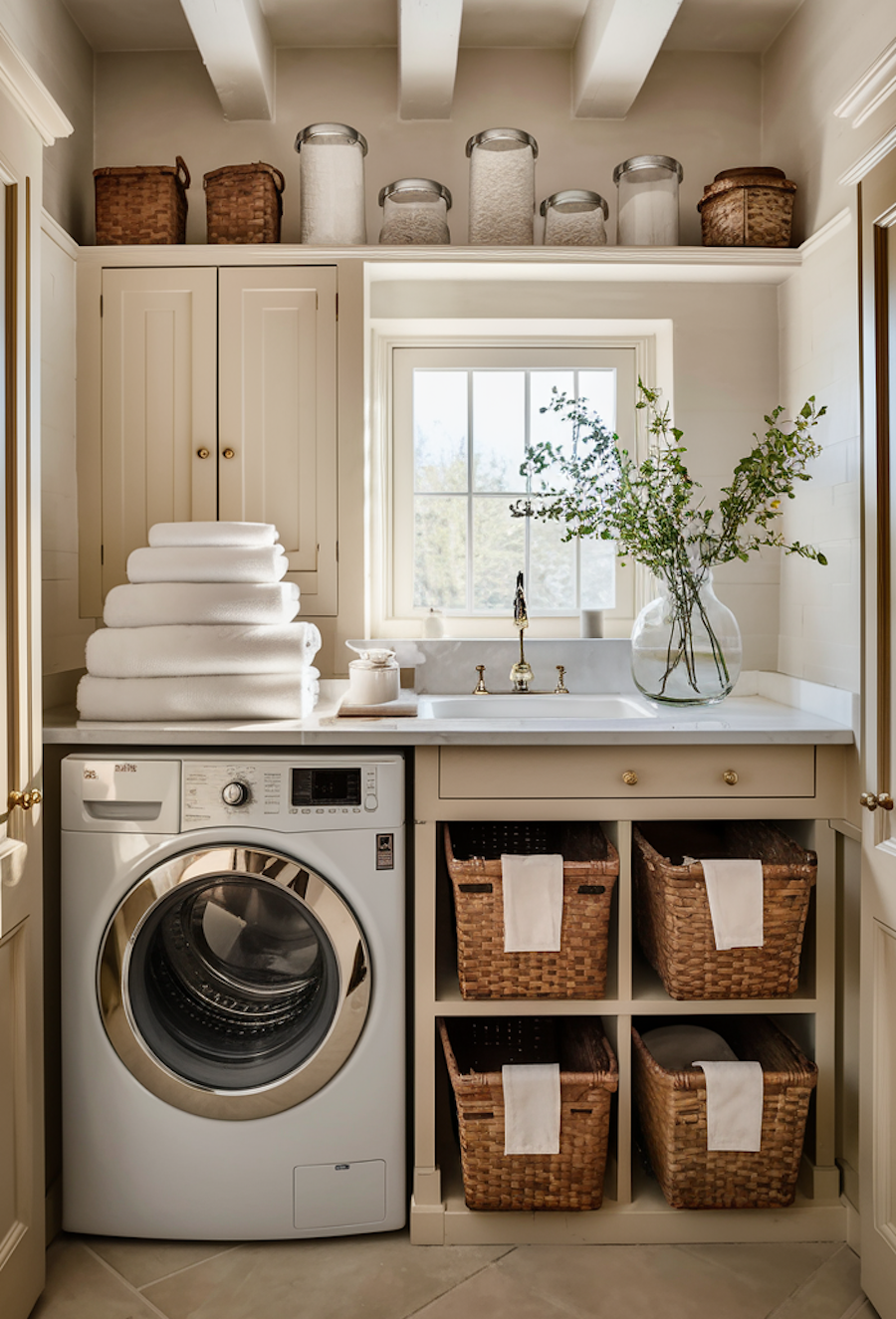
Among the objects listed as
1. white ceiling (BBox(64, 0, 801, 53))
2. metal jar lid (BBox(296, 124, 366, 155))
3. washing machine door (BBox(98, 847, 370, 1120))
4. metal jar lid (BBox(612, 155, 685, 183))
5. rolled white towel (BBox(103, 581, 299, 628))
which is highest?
white ceiling (BBox(64, 0, 801, 53))

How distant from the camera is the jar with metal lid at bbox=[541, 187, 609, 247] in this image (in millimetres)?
2297

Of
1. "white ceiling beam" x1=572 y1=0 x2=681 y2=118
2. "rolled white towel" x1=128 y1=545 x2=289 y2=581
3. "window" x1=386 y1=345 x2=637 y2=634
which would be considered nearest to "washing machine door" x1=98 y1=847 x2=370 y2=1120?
"rolled white towel" x1=128 y1=545 x2=289 y2=581

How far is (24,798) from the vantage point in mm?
1525

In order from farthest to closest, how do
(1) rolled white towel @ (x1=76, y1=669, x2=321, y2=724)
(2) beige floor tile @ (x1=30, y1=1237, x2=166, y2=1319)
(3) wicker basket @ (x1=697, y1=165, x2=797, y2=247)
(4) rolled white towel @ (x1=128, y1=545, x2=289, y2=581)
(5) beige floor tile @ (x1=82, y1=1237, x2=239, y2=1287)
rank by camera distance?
(3) wicker basket @ (x1=697, y1=165, x2=797, y2=247)
(4) rolled white towel @ (x1=128, y1=545, x2=289, y2=581)
(1) rolled white towel @ (x1=76, y1=669, x2=321, y2=724)
(5) beige floor tile @ (x1=82, y1=1237, x2=239, y2=1287)
(2) beige floor tile @ (x1=30, y1=1237, x2=166, y2=1319)

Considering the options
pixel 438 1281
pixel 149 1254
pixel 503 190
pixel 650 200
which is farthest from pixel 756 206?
pixel 149 1254

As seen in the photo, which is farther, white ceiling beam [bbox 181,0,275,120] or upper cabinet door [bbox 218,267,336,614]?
upper cabinet door [bbox 218,267,336,614]

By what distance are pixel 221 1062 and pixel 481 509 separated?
1615 mm

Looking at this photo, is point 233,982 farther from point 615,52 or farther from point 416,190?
point 615,52

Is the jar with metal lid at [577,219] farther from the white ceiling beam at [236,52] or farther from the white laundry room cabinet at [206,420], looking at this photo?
the white ceiling beam at [236,52]

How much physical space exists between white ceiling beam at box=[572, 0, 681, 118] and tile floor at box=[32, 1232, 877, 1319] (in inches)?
Answer: 105

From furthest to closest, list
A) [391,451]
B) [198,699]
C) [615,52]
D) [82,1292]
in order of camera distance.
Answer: [391,451] < [615,52] < [198,699] < [82,1292]

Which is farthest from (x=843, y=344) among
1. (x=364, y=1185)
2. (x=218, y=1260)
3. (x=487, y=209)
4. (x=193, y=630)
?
(x=218, y=1260)

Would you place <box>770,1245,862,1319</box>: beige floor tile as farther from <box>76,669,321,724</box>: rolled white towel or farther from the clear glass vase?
<box>76,669,321,724</box>: rolled white towel

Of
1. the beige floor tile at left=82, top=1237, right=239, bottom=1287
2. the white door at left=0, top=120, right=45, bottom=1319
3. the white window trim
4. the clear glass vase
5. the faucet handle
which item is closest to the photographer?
the white door at left=0, top=120, right=45, bottom=1319
